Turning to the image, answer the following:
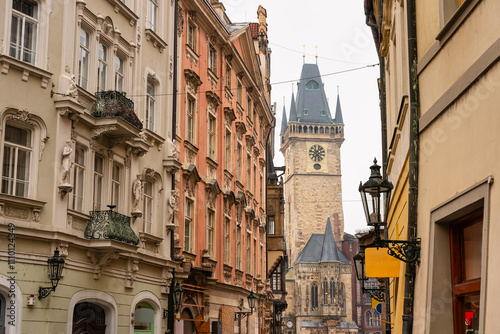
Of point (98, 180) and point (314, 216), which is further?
point (314, 216)

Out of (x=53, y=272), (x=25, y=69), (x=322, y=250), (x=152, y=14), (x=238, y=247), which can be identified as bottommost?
(x=53, y=272)

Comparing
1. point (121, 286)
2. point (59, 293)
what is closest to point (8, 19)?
point (59, 293)

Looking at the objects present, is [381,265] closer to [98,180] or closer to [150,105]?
[98,180]

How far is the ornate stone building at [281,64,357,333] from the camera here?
372ft

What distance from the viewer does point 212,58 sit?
26594 millimetres

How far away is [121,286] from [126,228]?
168 cm

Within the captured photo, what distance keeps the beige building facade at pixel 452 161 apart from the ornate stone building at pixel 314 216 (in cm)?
10639

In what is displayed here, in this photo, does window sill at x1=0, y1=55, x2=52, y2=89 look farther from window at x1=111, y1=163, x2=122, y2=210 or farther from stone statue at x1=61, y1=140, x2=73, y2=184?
window at x1=111, y1=163, x2=122, y2=210

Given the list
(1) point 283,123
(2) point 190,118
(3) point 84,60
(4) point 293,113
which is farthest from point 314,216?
(3) point 84,60

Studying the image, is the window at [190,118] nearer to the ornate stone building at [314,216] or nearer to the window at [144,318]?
the window at [144,318]

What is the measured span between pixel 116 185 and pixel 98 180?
96cm

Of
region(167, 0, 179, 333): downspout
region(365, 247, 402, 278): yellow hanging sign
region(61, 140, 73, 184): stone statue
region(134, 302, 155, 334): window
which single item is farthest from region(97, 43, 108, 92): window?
region(365, 247, 402, 278): yellow hanging sign

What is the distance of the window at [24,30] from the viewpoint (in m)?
13.4

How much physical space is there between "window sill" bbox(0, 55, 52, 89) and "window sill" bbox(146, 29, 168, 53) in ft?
18.5
